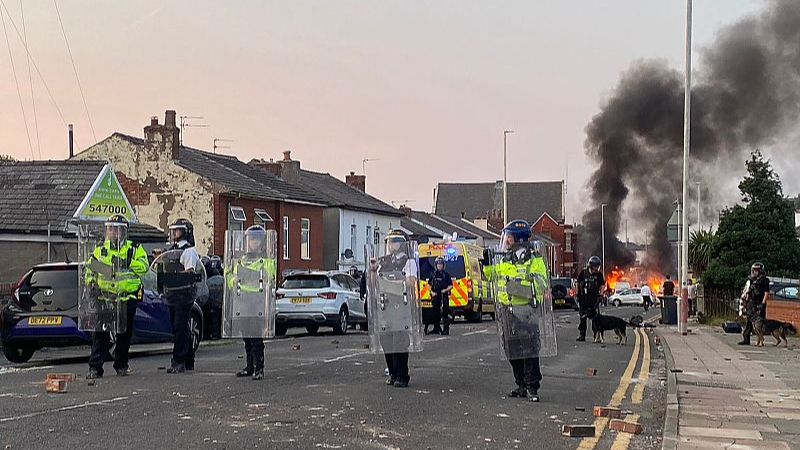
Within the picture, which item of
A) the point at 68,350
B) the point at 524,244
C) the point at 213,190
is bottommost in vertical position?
the point at 68,350

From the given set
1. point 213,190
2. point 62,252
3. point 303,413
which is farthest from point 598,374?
point 213,190

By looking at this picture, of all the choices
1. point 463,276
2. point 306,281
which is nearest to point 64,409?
point 306,281

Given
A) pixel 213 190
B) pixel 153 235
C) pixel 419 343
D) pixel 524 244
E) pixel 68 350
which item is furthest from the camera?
pixel 213 190

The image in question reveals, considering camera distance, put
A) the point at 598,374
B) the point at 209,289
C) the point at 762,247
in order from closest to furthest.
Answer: the point at 598,374
the point at 209,289
the point at 762,247

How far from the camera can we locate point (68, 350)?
17.8 m

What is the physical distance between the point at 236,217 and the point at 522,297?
2746 centimetres

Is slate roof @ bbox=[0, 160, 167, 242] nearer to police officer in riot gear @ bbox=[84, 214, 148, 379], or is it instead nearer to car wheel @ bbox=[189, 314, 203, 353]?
car wheel @ bbox=[189, 314, 203, 353]

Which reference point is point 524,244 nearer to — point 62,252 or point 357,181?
point 62,252

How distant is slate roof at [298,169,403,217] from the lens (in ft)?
153

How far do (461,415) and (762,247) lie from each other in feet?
81.4

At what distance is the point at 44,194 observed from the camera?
26.3 meters

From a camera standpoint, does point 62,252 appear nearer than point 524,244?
No

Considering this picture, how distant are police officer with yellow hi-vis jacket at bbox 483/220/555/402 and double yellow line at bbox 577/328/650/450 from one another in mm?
1114

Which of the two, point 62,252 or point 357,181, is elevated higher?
point 357,181
